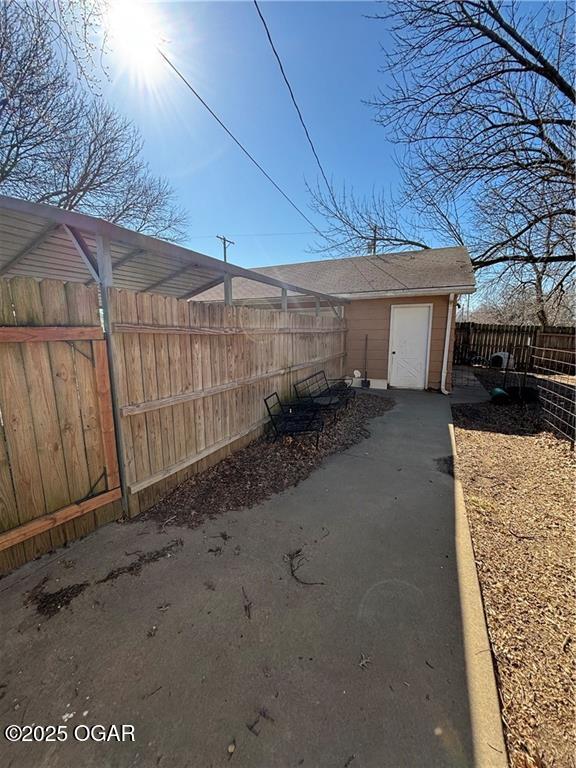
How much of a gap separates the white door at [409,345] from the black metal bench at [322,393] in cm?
194

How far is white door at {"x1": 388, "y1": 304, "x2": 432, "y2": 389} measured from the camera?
8.59 m

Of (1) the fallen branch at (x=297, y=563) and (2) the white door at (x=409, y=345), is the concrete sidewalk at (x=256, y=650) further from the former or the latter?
(2) the white door at (x=409, y=345)

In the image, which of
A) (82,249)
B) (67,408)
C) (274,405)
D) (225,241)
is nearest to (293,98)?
(82,249)

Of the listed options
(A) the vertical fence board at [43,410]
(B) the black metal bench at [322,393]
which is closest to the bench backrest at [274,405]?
(B) the black metal bench at [322,393]

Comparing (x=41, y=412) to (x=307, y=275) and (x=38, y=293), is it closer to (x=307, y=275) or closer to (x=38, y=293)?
(x=38, y=293)

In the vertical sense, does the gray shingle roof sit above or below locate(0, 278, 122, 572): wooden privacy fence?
above

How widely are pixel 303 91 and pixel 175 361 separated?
450 centimetres

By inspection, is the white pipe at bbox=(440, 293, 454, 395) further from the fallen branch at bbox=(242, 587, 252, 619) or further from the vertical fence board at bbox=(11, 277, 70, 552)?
the vertical fence board at bbox=(11, 277, 70, 552)

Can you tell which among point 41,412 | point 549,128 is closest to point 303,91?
point 549,128

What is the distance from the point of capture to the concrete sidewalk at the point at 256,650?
4.32ft

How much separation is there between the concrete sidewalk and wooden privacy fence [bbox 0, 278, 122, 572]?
281 millimetres

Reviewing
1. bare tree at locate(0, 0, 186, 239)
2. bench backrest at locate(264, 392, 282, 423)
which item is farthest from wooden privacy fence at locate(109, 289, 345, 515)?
bare tree at locate(0, 0, 186, 239)

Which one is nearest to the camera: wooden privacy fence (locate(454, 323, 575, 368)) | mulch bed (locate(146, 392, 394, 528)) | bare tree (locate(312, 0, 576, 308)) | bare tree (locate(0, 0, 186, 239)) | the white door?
mulch bed (locate(146, 392, 394, 528))

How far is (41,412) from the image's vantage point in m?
2.38
